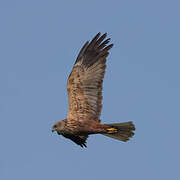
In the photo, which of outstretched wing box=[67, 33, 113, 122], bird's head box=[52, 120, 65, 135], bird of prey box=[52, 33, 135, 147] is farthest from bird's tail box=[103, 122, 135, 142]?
bird's head box=[52, 120, 65, 135]

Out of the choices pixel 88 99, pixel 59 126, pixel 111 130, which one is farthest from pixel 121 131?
pixel 59 126

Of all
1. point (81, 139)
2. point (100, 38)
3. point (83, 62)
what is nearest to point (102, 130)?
point (81, 139)

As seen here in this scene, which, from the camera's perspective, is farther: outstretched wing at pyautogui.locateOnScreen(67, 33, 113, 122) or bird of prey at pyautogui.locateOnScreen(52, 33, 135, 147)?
outstretched wing at pyautogui.locateOnScreen(67, 33, 113, 122)

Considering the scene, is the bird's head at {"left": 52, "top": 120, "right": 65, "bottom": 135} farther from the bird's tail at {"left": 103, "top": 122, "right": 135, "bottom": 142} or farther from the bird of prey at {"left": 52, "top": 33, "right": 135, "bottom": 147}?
the bird's tail at {"left": 103, "top": 122, "right": 135, "bottom": 142}

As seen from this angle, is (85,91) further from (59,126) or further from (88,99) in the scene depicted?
(59,126)

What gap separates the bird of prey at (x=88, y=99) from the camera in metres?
10.1

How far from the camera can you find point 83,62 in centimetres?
1071

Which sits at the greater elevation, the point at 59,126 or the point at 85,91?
the point at 85,91

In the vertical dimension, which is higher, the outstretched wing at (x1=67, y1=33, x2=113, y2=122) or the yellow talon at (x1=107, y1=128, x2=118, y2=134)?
the outstretched wing at (x1=67, y1=33, x2=113, y2=122)

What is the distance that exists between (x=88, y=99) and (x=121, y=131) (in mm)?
1390

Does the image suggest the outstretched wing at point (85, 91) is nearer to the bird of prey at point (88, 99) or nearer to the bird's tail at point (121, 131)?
the bird of prey at point (88, 99)

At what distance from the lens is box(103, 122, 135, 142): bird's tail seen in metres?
10.0

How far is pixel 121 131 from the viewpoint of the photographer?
10164 mm

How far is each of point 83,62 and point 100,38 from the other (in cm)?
94
